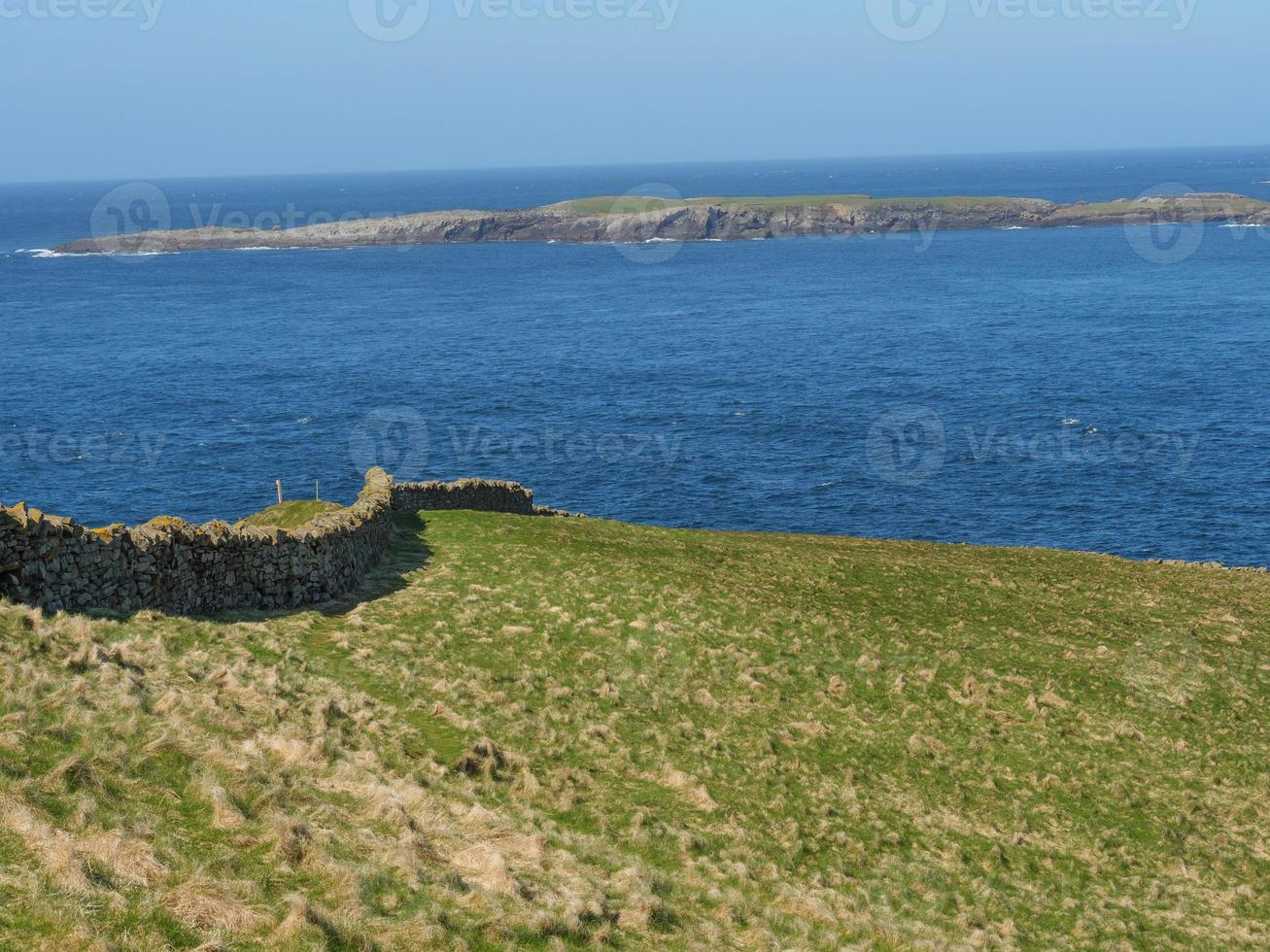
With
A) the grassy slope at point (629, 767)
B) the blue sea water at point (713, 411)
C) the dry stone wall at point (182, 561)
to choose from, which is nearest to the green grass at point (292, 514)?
the dry stone wall at point (182, 561)

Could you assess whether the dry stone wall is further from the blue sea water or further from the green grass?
the blue sea water

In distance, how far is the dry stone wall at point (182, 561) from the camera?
20.7 m

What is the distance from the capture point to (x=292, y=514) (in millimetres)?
36094

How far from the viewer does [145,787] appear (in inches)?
585

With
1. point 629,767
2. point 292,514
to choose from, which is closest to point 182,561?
point 629,767

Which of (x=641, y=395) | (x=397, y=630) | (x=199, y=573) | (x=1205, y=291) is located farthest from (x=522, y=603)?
(x=1205, y=291)

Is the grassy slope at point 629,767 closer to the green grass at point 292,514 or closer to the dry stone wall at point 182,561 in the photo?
the dry stone wall at point 182,561

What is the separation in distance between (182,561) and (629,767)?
34.5 feet

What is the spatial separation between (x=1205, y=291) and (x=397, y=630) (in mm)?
180949

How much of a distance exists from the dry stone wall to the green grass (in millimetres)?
4101

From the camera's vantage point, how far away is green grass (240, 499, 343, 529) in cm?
3497

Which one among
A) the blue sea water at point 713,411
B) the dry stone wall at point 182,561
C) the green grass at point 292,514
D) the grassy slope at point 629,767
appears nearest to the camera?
the grassy slope at point 629,767

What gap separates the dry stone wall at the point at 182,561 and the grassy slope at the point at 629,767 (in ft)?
4.09

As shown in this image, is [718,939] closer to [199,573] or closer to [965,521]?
[199,573]
